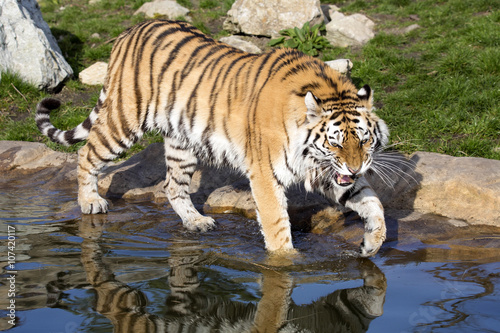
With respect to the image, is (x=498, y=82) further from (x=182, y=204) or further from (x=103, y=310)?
(x=103, y=310)

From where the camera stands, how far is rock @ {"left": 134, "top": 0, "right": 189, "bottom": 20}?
975cm

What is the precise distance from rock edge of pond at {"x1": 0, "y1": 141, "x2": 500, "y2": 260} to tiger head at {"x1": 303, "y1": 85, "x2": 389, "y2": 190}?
0.72m

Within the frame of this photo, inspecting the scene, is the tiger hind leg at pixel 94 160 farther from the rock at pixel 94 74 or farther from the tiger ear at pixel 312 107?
the rock at pixel 94 74

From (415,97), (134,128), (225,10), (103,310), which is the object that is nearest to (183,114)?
(134,128)

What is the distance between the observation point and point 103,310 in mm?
2836

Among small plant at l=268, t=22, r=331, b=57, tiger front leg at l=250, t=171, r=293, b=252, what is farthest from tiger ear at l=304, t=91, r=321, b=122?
small plant at l=268, t=22, r=331, b=57

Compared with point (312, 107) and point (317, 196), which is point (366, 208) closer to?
point (312, 107)

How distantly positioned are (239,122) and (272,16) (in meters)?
4.97

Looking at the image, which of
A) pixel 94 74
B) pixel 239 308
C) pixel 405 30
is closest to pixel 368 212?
pixel 239 308

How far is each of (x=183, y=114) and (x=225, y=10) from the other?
5991 mm

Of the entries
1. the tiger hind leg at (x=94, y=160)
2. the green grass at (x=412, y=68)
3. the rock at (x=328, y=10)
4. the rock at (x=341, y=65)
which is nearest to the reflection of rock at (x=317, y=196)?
the tiger hind leg at (x=94, y=160)

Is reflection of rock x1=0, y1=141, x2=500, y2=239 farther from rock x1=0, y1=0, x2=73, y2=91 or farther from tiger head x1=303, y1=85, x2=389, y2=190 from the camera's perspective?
rock x1=0, y1=0, x2=73, y2=91

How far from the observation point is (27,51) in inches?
303

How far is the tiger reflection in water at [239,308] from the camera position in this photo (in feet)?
8.76
